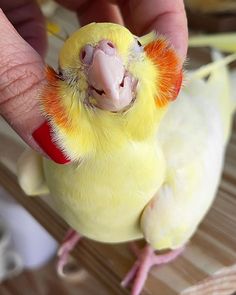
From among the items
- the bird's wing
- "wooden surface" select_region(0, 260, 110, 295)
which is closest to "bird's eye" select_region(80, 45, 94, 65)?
the bird's wing

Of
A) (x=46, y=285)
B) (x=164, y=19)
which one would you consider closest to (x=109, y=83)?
(x=164, y=19)

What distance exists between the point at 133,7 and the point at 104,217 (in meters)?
0.16

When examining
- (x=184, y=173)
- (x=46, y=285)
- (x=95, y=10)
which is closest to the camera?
(x=184, y=173)

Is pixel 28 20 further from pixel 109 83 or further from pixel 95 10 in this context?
pixel 109 83

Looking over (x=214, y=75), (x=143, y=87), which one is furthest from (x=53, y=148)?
(x=214, y=75)

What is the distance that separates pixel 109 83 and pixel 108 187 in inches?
3.1

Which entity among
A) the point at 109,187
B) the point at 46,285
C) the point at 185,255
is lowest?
the point at 46,285

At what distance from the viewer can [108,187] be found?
31 centimetres

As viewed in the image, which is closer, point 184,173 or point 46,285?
point 184,173

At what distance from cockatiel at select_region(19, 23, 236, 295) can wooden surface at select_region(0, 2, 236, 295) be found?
0.04ft

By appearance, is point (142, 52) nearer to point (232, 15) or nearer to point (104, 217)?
point (104, 217)

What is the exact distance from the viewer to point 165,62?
274 millimetres

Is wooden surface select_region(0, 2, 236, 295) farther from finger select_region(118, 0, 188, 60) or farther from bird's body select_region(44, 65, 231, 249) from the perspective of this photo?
finger select_region(118, 0, 188, 60)

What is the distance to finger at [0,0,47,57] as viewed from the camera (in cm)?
49
